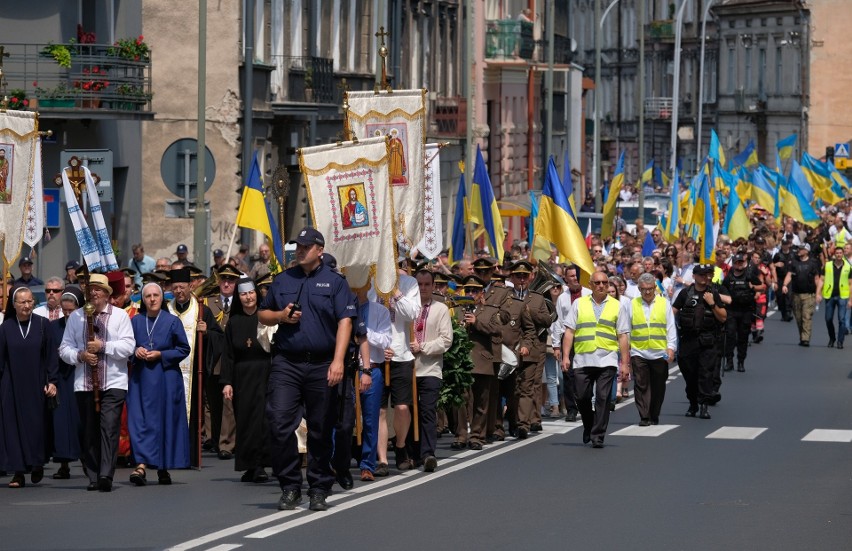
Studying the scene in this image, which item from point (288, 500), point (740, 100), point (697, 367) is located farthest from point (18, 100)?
point (740, 100)

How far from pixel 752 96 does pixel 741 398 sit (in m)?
78.3

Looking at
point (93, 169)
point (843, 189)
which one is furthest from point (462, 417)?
point (843, 189)

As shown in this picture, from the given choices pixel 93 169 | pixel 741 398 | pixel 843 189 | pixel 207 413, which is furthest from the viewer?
Result: pixel 843 189

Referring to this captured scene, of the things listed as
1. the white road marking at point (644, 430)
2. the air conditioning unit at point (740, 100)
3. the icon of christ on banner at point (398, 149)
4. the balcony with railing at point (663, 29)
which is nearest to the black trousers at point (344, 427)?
the icon of christ on banner at point (398, 149)

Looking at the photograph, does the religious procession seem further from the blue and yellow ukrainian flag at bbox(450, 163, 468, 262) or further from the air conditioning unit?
the air conditioning unit

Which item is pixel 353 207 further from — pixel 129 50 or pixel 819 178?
pixel 819 178

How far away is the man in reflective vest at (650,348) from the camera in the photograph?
22.5 m

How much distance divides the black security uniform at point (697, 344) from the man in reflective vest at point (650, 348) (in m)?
1.34

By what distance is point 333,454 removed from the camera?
16.3m

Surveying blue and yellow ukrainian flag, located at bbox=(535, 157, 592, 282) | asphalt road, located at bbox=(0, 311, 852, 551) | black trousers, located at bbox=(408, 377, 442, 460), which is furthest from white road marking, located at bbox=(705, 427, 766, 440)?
black trousers, located at bbox=(408, 377, 442, 460)

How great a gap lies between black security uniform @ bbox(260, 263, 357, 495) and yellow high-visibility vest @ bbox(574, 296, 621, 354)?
5.80 meters

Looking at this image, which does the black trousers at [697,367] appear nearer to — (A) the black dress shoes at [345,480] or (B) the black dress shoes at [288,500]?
(A) the black dress shoes at [345,480]

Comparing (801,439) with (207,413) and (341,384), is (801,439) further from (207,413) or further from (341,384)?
(341,384)

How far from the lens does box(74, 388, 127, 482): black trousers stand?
53.3 feet
